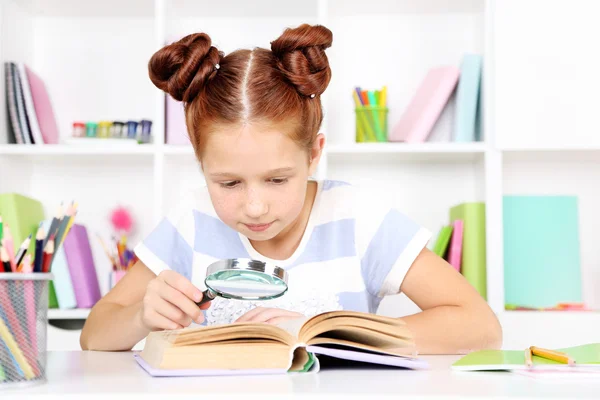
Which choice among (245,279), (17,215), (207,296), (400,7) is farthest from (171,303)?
(400,7)

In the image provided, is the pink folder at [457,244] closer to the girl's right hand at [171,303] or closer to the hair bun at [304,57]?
the hair bun at [304,57]

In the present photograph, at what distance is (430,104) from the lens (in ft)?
7.71

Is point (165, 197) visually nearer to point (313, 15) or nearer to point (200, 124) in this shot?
point (313, 15)

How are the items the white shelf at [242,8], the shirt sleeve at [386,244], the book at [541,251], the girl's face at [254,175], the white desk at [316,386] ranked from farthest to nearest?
the white shelf at [242,8] → the book at [541,251] → the shirt sleeve at [386,244] → the girl's face at [254,175] → the white desk at [316,386]

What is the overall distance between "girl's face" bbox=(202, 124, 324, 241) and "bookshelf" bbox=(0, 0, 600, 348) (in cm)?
101

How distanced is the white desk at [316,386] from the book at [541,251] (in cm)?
160

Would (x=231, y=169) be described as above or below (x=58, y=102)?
below

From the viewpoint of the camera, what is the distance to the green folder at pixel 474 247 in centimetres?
229

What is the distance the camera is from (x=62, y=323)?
8.14 ft

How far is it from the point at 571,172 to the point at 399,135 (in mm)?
623

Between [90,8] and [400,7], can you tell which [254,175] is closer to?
[400,7]

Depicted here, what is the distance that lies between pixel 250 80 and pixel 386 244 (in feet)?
1.46

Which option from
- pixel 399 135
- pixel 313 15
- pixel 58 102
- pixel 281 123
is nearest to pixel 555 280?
pixel 399 135

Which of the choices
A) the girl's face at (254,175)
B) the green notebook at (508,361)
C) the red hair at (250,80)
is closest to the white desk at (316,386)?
the green notebook at (508,361)
